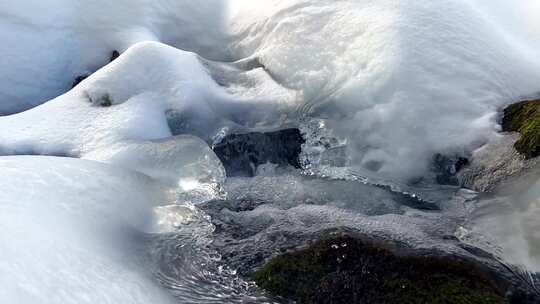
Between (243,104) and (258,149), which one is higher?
(243,104)

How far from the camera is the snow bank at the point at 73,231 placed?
3420mm

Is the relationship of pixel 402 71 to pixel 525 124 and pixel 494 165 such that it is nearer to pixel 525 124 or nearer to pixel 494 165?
pixel 525 124

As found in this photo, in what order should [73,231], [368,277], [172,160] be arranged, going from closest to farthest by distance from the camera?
[73,231] < [368,277] < [172,160]

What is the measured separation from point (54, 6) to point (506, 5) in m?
9.90

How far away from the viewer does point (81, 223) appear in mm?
4891

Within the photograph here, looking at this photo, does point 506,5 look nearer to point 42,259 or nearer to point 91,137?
point 91,137

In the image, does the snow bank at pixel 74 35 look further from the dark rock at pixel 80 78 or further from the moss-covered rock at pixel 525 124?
the moss-covered rock at pixel 525 124

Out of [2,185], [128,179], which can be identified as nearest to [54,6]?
[128,179]

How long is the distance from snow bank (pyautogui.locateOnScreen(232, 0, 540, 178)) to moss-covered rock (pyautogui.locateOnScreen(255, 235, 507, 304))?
2116 millimetres

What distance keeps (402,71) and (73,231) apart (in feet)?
17.4

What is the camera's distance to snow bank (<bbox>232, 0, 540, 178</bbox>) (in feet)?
23.5

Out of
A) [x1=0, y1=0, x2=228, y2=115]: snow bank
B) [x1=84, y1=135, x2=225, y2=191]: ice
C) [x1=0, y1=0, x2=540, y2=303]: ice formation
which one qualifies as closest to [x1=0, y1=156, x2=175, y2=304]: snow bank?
[x1=0, y1=0, x2=540, y2=303]: ice formation

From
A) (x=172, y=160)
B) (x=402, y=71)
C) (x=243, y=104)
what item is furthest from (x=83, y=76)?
(x=402, y=71)

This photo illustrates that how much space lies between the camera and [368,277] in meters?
4.72
